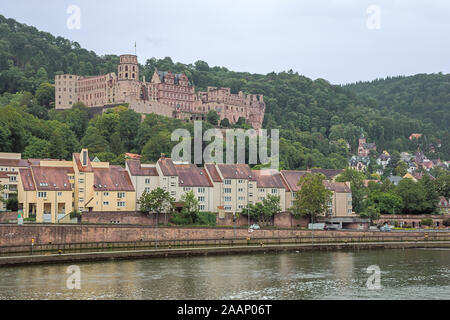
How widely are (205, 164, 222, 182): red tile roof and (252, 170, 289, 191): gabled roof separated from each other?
5.29m

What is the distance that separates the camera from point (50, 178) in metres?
72.3

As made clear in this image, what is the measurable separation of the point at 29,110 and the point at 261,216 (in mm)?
63858

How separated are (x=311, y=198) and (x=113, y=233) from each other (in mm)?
25398

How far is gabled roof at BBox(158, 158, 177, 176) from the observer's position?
7857 centimetres

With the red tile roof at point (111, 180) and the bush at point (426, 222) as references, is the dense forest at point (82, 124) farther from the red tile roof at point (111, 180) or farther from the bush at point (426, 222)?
the bush at point (426, 222)

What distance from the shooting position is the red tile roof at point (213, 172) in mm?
82625

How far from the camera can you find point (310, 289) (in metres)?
Answer: 48.3

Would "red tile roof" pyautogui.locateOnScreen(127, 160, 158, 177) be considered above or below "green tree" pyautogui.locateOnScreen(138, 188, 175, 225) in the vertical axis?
above

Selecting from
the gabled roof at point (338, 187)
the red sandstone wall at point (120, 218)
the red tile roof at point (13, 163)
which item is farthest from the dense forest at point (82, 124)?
the gabled roof at point (338, 187)

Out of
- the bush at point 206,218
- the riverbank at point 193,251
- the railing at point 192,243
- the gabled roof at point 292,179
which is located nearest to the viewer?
the riverbank at point 193,251

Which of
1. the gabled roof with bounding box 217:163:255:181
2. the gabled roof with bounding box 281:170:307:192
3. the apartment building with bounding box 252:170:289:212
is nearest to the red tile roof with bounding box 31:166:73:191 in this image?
the gabled roof with bounding box 217:163:255:181

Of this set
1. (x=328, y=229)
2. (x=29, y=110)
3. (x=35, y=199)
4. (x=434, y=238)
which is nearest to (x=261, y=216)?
(x=328, y=229)

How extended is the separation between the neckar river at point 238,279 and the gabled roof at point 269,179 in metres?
20.8

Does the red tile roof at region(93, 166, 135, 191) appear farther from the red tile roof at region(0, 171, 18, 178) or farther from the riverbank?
the riverbank
